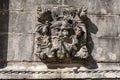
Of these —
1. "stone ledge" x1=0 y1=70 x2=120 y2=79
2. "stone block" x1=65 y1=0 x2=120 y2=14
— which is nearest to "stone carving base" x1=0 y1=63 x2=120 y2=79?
"stone ledge" x1=0 y1=70 x2=120 y2=79

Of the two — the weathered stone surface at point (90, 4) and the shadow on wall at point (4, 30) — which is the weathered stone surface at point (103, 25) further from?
the shadow on wall at point (4, 30)

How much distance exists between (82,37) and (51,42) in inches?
24.9

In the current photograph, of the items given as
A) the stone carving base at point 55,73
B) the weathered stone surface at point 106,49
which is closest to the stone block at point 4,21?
the stone carving base at point 55,73

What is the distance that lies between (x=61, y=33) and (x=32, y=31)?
2.03ft

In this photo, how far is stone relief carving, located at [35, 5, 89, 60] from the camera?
7023mm

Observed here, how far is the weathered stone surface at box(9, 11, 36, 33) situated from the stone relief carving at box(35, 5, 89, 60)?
7.6 inches

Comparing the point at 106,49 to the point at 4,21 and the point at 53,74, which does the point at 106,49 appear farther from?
the point at 4,21

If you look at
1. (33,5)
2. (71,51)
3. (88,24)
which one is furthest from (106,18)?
(33,5)

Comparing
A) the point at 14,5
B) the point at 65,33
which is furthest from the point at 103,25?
the point at 14,5

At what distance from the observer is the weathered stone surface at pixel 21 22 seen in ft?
23.9

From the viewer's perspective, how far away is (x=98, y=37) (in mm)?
7301

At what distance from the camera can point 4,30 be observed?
7258mm

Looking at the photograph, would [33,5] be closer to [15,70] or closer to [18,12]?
[18,12]

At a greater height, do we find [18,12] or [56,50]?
[18,12]
